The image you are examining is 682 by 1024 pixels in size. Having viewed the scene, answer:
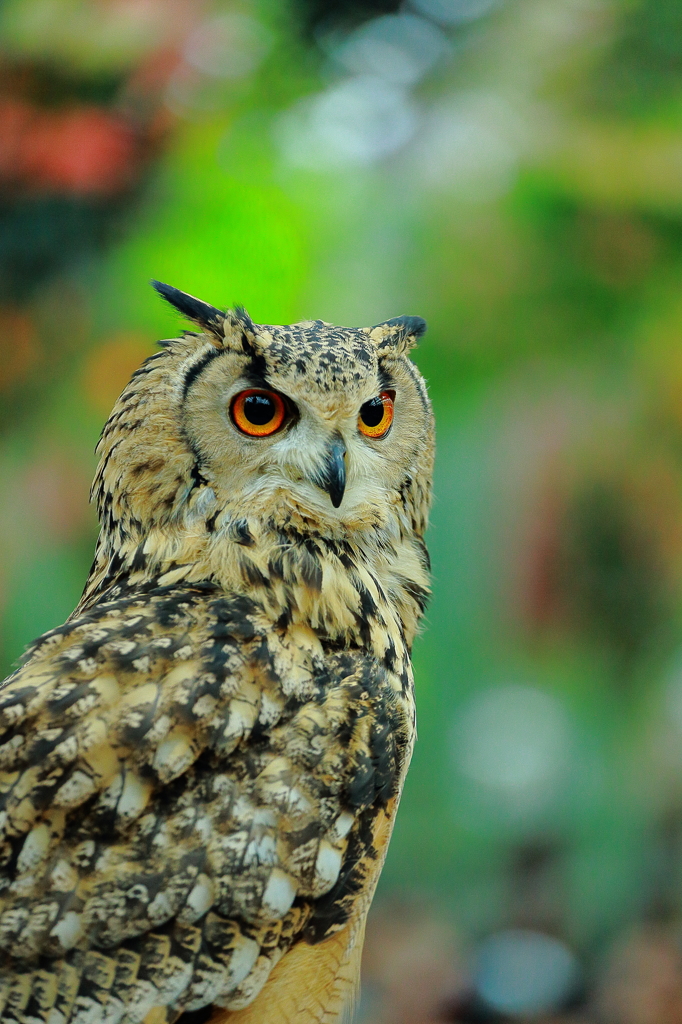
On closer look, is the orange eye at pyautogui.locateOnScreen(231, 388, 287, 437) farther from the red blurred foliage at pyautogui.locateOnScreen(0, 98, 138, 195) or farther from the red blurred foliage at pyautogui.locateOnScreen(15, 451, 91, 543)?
the red blurred foliage at pyautogui.locateOnScreen(0, 98, 138, 195)

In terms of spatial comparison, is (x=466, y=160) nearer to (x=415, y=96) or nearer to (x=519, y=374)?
(x=415, y=96)

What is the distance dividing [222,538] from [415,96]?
2008 mm

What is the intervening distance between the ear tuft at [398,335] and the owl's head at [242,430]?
2.8 inches

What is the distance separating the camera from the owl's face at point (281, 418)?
1040 mm

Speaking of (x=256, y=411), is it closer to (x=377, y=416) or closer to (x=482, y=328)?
(x=377, y=416)

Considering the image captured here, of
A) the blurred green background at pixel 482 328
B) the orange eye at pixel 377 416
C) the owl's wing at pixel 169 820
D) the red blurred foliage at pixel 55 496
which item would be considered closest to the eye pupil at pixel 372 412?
the orange eye at pixel 377 416

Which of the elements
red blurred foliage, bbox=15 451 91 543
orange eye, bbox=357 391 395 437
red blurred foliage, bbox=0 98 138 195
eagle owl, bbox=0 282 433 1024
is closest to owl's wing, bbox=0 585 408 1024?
eagle owl, bbox=0 282 433 1024

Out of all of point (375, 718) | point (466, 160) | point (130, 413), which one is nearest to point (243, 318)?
point (130, 413)

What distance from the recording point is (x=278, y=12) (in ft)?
8.59

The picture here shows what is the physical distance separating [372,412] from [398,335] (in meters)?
0.14

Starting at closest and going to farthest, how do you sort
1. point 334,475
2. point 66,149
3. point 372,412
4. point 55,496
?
point 334,475 → point 372,412 → point 55,496 → point 66,149

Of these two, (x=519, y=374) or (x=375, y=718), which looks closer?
(x=375, y=718)

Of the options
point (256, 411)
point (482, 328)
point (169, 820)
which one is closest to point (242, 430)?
point (256, 411)

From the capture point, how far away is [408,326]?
126 centimetres
